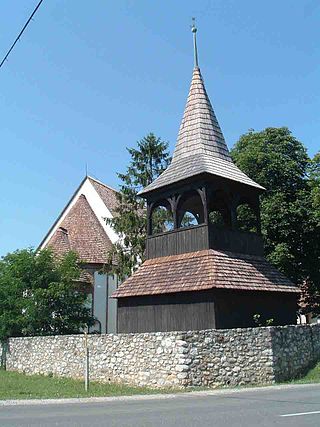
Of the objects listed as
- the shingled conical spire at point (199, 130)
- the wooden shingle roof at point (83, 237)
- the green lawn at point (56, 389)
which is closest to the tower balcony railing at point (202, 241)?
the shingled conical spire at point (199, 130)

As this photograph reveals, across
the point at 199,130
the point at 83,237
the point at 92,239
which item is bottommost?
the point at 92,239

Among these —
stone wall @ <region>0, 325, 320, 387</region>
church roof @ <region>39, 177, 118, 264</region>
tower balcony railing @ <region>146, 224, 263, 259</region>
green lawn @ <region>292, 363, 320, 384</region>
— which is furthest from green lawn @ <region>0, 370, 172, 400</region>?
church roof @ <region>39, 177, 118, 264</region>

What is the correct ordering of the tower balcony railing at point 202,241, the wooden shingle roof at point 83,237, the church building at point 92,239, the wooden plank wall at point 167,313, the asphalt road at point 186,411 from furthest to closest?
the wooden shingle roof at point 83,237 < the church building at point 92,239 < the tower balcony railing at point 202,241 < the wooden plank wall at point 167,313 < the asphalt road at point 186,411

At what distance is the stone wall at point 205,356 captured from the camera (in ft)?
48.2

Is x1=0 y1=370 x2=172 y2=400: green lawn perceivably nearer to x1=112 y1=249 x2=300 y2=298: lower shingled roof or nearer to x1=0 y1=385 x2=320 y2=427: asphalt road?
x1=0 y1=385 x2=320 y2=427: asphalt road

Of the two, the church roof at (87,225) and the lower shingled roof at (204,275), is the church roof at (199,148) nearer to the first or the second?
the lower shingled roof at (204,275)

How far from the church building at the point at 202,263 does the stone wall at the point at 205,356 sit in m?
1.42

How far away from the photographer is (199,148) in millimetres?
20922

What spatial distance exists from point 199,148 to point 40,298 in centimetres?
1076

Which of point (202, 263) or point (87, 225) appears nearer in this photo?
point (202, 263)

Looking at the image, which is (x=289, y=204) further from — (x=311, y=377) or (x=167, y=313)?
(x=311, y=377)

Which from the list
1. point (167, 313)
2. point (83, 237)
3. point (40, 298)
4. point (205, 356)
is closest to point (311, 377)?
point (205, 356)

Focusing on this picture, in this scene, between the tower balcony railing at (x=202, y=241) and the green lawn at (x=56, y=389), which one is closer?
the green lawn at (x=56, y=389)

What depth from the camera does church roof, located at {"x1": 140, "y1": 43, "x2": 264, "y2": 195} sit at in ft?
64.0
